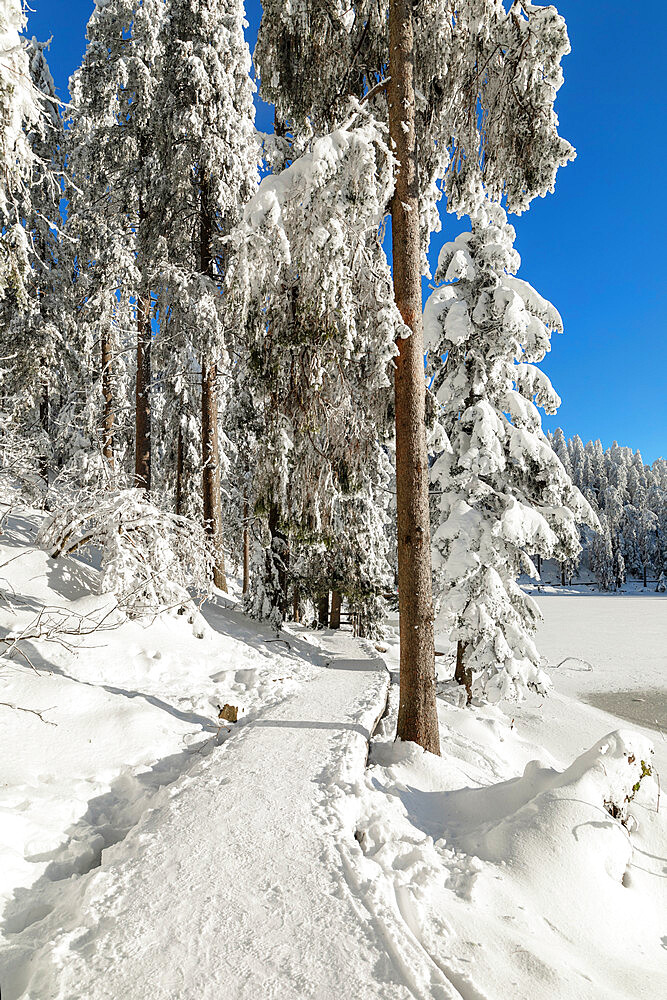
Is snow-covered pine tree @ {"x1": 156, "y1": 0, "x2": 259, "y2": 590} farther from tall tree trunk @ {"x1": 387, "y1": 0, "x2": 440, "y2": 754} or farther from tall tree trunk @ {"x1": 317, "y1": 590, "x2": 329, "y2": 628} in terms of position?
tall tree trunk @ {"x1": 317, "y1": 590, "x2": 329, "y2": 628}

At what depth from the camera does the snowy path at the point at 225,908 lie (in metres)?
2.34

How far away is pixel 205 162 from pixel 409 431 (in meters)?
9.36

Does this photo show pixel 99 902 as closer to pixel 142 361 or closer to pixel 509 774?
pixel 509 774

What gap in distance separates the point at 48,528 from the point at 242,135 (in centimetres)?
1007

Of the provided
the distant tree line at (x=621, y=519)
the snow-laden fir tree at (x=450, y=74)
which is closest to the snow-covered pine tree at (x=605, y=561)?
the distant tree line at (x=621, y=519)

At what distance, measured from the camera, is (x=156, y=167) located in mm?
11969

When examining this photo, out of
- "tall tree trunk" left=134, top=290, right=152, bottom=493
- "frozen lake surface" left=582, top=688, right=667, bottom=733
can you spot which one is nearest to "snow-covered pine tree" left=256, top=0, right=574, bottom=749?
"tall tree trunk" left=134, top=290, right=152, bottom=493

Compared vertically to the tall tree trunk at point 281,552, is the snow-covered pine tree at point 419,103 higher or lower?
higher

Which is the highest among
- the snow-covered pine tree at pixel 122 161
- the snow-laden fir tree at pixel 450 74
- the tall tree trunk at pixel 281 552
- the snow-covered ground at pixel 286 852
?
the snow-covered pine tree at pixel 122 161

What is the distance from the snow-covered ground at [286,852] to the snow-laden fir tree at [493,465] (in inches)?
118

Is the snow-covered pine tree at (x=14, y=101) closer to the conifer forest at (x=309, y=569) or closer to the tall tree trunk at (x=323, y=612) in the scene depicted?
the conifer forest at (x=309, y=569)

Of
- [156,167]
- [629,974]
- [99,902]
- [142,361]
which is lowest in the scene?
[629,974]

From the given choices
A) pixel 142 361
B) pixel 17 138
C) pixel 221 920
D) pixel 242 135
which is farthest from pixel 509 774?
pixel 242 135

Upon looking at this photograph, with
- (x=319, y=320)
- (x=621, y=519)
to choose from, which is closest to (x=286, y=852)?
(x=319, y=320)
